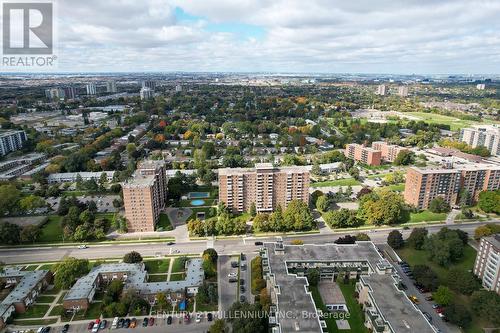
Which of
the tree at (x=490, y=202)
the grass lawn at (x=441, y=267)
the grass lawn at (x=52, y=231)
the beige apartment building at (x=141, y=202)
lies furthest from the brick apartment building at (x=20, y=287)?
the tree at (x=490, y=202)

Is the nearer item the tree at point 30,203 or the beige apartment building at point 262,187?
the beige apartment building at point 262,187

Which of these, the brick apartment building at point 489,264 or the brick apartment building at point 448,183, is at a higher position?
the brick apartment building at point 448,183

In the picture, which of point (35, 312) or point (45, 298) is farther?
point (45, 298)

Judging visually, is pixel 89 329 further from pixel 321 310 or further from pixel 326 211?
pixel 326 211

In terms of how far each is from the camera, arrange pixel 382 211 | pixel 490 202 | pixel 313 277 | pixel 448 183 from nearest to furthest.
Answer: pixel 313 277
pixel 382 211
pixel 490 202
pixel 448 183

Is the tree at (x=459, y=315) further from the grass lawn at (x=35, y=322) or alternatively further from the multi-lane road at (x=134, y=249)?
the grass lawn at (x=35, y=322)

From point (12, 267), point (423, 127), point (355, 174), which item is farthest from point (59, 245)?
point (423, 127)

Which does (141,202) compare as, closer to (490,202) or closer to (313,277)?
(313,277)

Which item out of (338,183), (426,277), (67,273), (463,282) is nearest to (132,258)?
(67,273)

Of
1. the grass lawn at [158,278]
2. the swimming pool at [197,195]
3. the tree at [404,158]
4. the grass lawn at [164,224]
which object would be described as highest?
the tree at [404,158]
